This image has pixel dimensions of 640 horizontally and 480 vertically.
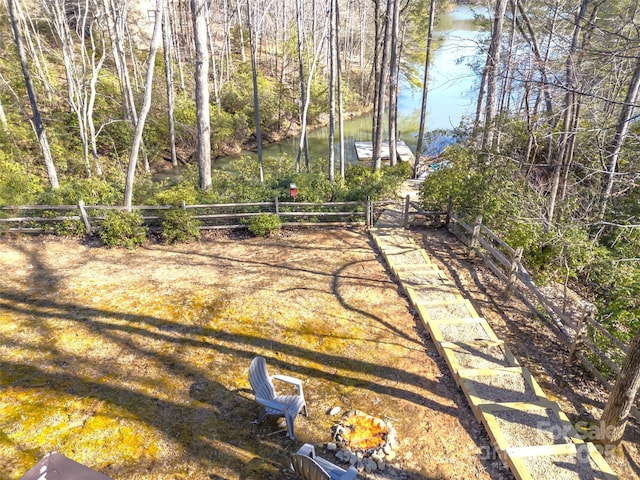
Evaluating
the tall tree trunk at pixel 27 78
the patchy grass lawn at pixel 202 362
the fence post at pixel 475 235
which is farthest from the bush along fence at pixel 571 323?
the tall tree trunk at pixel 27 78

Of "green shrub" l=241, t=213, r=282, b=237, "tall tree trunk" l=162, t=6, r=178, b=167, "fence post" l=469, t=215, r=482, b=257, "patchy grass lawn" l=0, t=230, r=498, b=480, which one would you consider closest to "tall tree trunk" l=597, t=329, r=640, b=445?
"patchy grass lawn" l=0, t=230, r=498, b=480

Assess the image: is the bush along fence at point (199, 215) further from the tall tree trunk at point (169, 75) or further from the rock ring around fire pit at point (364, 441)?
the tall tree trunk at point (169, 75)

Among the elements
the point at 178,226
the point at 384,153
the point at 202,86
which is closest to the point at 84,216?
the point at 178,226

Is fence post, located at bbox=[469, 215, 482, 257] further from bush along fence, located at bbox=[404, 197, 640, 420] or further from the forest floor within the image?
the forest floor

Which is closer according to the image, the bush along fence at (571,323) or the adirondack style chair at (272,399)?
the adirondack style chair at (272,399)

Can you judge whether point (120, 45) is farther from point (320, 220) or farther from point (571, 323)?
point (571, 323)

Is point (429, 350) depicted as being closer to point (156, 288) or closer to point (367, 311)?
point (367, 311)

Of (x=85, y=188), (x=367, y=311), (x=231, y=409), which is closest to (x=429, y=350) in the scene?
(x=367, y=311)
